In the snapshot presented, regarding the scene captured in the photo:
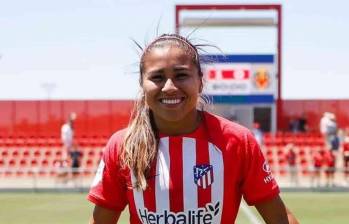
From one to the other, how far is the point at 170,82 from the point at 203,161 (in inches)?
12.5

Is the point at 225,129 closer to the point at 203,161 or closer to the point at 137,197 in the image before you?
the point at 203,161

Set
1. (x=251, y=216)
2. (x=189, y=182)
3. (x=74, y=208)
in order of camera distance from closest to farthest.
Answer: (x=189, y=182) → (x=251, y=216) → (x=74, y=208)

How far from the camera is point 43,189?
16047 mm

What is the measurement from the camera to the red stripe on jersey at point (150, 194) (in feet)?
8.38

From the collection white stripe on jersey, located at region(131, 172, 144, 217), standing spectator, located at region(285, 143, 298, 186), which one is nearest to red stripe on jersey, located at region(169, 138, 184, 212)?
white stripe on jersey, located at region(131, 172, 144, 217)

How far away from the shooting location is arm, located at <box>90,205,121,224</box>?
268cm

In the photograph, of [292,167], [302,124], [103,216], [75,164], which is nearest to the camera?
[103,216]

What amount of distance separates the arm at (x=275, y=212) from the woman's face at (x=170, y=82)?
0.44 metres

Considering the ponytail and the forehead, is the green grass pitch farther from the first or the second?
the forehead

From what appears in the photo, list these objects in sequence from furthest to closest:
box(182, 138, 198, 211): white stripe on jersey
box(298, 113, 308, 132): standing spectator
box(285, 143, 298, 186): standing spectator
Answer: box(298, 113, 308, 132): standing spectator
box(285, 143, 298, 186): standing spectator
box(182, 138, 198, 211): white stripe on jersey

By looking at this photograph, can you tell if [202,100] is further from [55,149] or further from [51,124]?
[51,124]

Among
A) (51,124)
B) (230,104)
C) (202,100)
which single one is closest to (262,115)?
(230,104)

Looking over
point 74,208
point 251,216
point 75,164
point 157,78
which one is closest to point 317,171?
point 75,164

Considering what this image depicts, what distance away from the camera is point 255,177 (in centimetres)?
257
